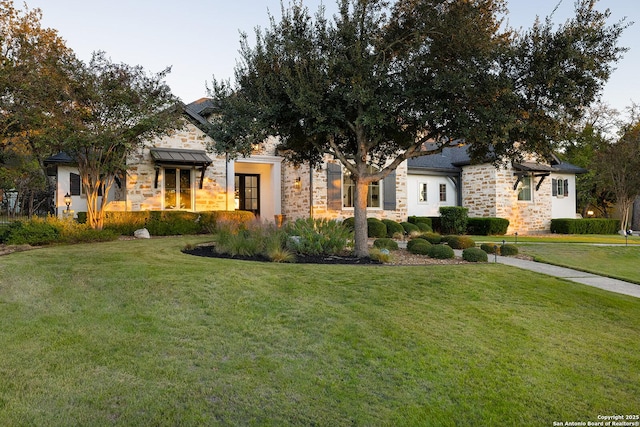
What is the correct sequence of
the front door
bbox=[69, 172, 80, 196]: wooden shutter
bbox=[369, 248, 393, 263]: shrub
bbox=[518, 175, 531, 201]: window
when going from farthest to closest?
bbox=[518, 175, 531, 201]: window
the front door
bbox=[69, 172, 80, 196]: wooden shutter
bbox=[369, 248, 393, 263]: shrub

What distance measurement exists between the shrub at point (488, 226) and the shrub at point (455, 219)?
1.43ft

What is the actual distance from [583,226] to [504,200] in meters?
5.09

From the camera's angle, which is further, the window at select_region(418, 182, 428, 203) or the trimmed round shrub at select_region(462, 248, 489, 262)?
the window at select_region(418, 182, 428, 203)

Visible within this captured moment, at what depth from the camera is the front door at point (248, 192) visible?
19016 millimetres

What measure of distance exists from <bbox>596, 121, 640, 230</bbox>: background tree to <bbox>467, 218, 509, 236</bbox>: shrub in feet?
25.0

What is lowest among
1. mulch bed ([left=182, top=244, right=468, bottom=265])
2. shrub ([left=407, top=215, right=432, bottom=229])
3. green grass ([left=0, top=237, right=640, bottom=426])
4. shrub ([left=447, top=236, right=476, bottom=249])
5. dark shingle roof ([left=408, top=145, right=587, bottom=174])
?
green grass ([left=0, top=237, right=640, bottom=426])

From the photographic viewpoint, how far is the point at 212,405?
9.84 ft

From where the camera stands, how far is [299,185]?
1812 centimetres

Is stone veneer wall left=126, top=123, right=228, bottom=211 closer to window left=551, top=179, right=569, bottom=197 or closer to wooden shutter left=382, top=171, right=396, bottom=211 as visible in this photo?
wooden shutter left=382, top=171, right=396, bottom=211

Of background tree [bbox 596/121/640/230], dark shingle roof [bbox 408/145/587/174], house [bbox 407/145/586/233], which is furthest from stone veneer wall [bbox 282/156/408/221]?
background tree [bbox 596/121/640/230]

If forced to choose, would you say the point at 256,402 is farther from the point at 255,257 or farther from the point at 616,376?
the point at 255,257

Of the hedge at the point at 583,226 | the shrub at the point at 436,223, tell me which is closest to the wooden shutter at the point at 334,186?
the shrub at the point at 436,223

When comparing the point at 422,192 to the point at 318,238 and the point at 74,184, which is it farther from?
the point at 74,184

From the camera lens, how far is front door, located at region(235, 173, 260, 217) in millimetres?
19016
